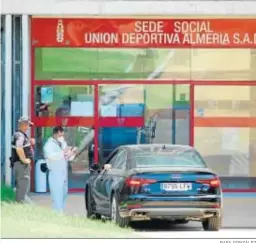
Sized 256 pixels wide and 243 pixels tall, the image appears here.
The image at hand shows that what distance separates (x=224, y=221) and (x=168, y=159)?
2.35 meters

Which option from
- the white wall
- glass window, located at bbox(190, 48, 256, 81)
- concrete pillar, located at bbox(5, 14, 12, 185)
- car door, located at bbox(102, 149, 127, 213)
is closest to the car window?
car door, located at bbox(102, 149, 127, 213)

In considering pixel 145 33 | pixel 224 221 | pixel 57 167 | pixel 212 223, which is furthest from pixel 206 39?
pixel 212 223

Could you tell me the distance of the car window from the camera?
16.5 meters

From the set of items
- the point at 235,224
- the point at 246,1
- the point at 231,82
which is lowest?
the point at 235,224

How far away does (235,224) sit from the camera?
17625 millimetres

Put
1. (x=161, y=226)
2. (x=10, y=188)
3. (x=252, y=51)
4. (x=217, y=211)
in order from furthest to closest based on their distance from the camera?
(x=252, y=51) < (x=10, y=188) < (x=161, y=226) < (x=217, y=211)

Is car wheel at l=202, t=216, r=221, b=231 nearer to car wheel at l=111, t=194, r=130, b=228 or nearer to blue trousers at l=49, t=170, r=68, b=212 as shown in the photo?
car wheel at l=111, t=194, r=130, b=228

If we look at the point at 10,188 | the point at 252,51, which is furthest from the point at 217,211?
the point at 252,51

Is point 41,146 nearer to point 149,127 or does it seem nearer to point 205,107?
point 149,127

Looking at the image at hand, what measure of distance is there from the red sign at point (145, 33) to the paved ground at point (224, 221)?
360cm

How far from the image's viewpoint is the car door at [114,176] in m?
16.1

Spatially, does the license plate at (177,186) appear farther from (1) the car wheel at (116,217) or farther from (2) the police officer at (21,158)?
(2) the police officer at (21,158)

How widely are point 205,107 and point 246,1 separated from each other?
2868 millimetres

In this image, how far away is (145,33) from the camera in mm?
22969
